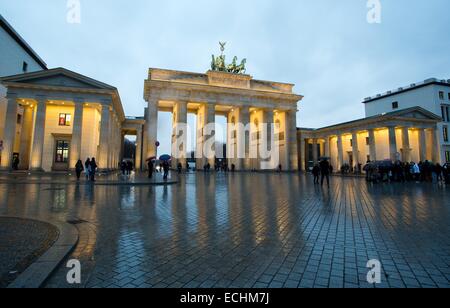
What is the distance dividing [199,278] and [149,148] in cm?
3590

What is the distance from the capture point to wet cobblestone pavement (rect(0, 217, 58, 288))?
2812mm

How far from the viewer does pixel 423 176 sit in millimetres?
22359

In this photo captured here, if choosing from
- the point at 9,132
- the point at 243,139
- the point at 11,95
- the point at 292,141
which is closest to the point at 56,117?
the point at 11,95

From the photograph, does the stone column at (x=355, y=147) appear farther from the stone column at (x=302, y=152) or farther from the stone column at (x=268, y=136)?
the stone column at (x=268, y=136)

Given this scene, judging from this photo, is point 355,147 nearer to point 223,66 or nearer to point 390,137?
point 390,137

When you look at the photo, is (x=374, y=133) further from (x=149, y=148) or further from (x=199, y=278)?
(x=199, y=278)

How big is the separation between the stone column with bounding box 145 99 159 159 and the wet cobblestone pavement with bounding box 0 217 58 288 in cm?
3190

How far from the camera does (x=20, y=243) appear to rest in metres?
3.77

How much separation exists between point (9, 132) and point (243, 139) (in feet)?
103

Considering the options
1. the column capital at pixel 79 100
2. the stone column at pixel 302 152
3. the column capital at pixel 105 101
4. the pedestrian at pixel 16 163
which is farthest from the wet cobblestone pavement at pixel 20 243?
the stone column at pixel 302 152

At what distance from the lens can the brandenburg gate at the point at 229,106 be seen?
3838cm

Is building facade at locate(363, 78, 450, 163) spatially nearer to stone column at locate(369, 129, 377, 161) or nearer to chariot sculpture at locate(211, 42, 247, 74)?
stone column at locate(369, 129, 377, 161)
